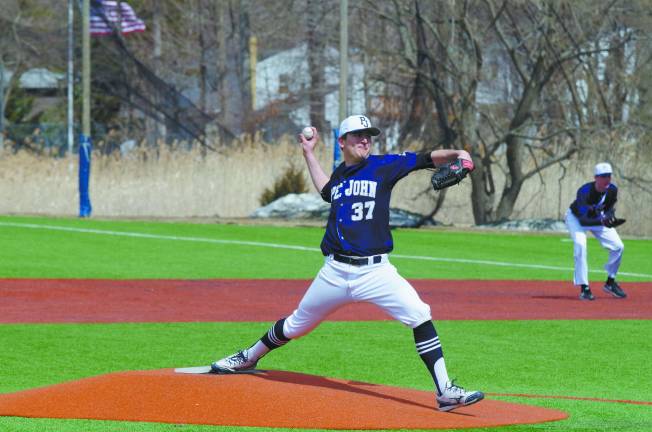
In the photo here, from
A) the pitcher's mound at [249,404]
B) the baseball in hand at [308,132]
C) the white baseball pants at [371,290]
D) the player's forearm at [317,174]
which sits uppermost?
the baseball in hand at [308,132]

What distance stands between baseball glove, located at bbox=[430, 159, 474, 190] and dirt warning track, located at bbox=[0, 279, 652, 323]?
6.78 metres

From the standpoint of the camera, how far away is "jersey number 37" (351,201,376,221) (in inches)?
333

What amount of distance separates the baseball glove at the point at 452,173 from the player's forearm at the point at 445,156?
0.03 metres

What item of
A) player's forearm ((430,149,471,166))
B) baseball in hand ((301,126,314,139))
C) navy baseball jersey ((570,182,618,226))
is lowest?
navy baseball jersey ((570,182,618,226))

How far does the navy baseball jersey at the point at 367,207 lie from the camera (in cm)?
844

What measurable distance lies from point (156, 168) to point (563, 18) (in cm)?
1203

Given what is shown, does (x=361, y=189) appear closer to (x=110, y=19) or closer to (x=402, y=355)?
(x=402, y=355)

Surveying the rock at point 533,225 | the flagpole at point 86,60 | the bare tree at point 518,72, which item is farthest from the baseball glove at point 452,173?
the flagpole at point 86,60

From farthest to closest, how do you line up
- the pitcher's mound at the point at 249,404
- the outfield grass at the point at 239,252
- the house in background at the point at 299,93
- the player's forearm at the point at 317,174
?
the house in background at the point at 299,93 → the outfield grass at the point at 239,252 → the player's forearm at the point at 317,174 → the pitcher's mound at the point at 249,404

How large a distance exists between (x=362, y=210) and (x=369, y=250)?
28 cm

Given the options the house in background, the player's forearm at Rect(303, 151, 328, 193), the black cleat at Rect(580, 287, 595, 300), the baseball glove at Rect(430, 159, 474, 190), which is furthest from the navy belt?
the house in background

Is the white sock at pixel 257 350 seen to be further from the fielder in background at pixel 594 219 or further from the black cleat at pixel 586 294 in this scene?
the black cleat at pixel 586 294

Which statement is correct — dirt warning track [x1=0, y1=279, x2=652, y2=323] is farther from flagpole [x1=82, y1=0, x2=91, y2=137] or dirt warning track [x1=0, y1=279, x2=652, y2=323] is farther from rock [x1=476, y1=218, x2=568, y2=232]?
flagpole [x1=82, y1=0, x2=91, y2=137]

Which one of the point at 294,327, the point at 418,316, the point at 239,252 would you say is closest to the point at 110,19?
the point at 239,252
